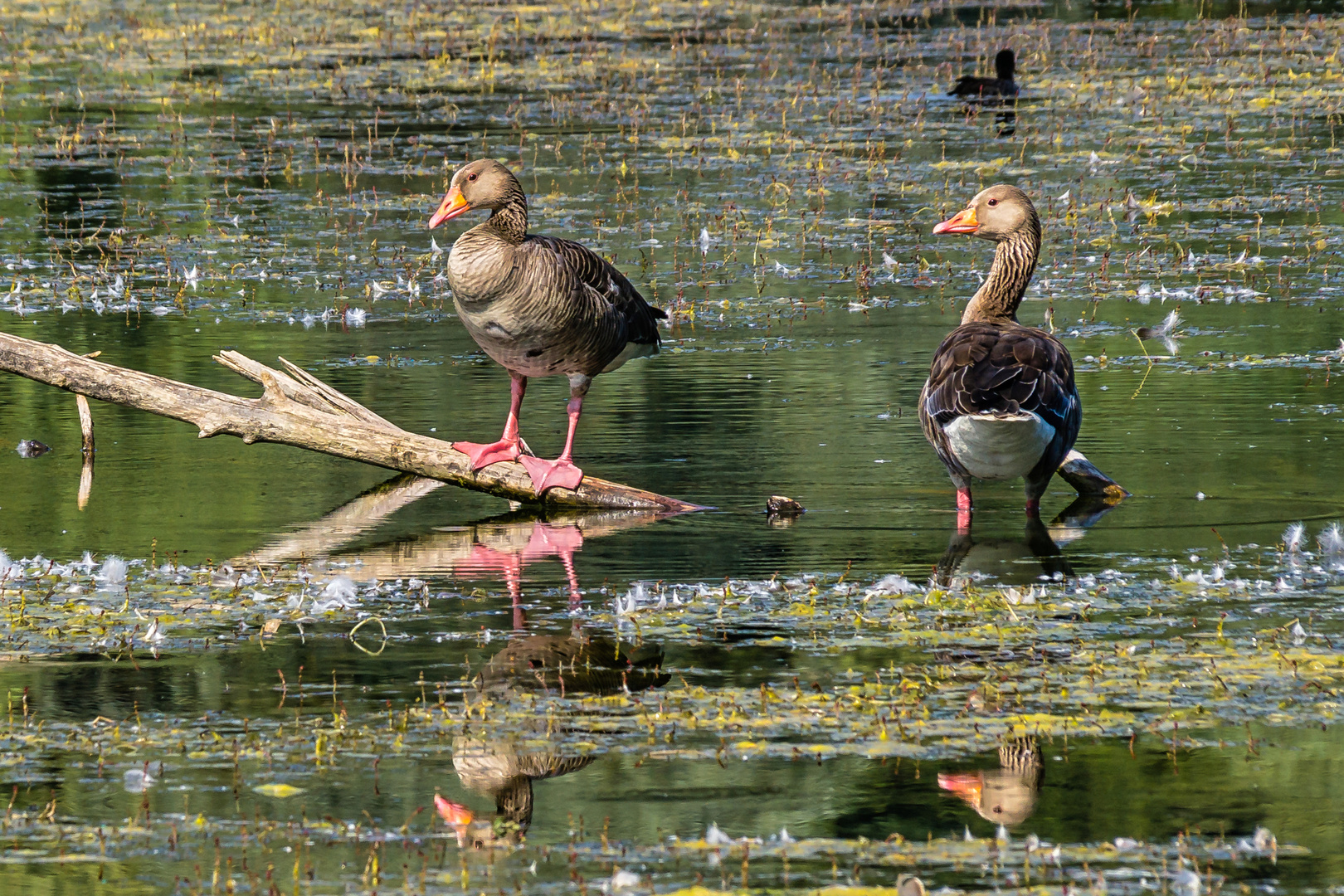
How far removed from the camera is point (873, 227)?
65.1 feet

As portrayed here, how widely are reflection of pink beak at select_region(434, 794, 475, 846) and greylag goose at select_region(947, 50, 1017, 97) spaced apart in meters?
22.5

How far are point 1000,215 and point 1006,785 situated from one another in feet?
18.8

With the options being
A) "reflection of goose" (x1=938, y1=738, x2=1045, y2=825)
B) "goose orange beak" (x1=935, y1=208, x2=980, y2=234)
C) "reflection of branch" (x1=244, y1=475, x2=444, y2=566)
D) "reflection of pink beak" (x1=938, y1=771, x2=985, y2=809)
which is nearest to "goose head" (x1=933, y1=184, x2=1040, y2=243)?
"goose orange beak" (x1=935, y1=208, x2=980, y2=234)

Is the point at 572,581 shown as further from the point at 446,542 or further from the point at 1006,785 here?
the point at 1006,785

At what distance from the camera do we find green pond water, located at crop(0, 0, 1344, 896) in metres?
6.12

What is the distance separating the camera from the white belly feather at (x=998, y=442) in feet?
31.0

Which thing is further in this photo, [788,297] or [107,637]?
[788,297]

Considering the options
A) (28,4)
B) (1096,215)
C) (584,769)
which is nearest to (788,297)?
(1096,215)

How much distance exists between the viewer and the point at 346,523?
10.7m

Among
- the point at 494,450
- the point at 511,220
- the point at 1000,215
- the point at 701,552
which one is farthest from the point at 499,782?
the point at 1000,215

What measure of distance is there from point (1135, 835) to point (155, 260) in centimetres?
1487

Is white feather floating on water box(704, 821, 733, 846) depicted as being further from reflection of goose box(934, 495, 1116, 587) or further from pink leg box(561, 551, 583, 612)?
reflection of goose box(934, 495, 1116, 587)

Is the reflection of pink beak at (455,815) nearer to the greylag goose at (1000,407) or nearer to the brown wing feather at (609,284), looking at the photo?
the greylag goose at (1000,407)

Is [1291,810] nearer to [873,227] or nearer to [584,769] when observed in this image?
[584,769]
